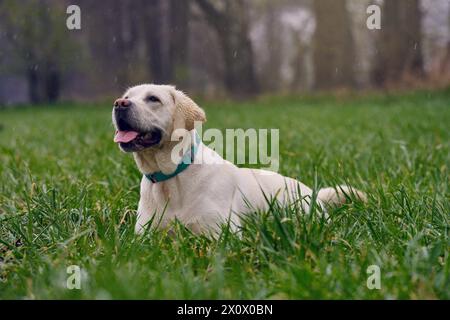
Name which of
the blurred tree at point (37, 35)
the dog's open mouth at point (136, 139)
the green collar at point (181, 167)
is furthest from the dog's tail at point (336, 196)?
the blurred tree at point (37, 35)

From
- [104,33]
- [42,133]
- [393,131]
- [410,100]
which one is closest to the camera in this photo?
[393,131]

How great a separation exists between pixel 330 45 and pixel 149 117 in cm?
1689

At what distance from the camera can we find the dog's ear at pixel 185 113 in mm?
3480

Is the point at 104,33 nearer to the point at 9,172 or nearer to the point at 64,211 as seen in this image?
the point at 9,172

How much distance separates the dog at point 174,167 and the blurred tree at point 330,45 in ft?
53.3

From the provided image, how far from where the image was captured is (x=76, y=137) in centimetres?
777

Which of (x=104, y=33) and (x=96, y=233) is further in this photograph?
(x=104, y=33)

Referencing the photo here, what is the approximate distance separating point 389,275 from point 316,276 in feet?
0.92

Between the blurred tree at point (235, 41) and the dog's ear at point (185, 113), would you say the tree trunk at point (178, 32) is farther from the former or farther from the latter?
the dog's ear at point (185, 113)

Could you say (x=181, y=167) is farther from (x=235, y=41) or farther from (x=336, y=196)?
(x=235, y=41)

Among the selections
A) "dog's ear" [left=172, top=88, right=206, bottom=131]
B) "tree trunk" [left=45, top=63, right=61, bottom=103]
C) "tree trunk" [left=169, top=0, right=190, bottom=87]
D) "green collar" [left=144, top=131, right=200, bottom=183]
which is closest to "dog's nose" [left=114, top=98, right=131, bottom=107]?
"dog's ear" [left=172, top=88, right=206, bottom=131]

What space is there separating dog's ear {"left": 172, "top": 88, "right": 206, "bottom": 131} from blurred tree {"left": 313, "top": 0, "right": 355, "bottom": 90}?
1619cm

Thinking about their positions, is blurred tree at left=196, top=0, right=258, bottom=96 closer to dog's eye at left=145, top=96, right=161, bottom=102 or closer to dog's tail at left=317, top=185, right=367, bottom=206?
dog's tail at left=317, top=185, right=367, bottom=206
